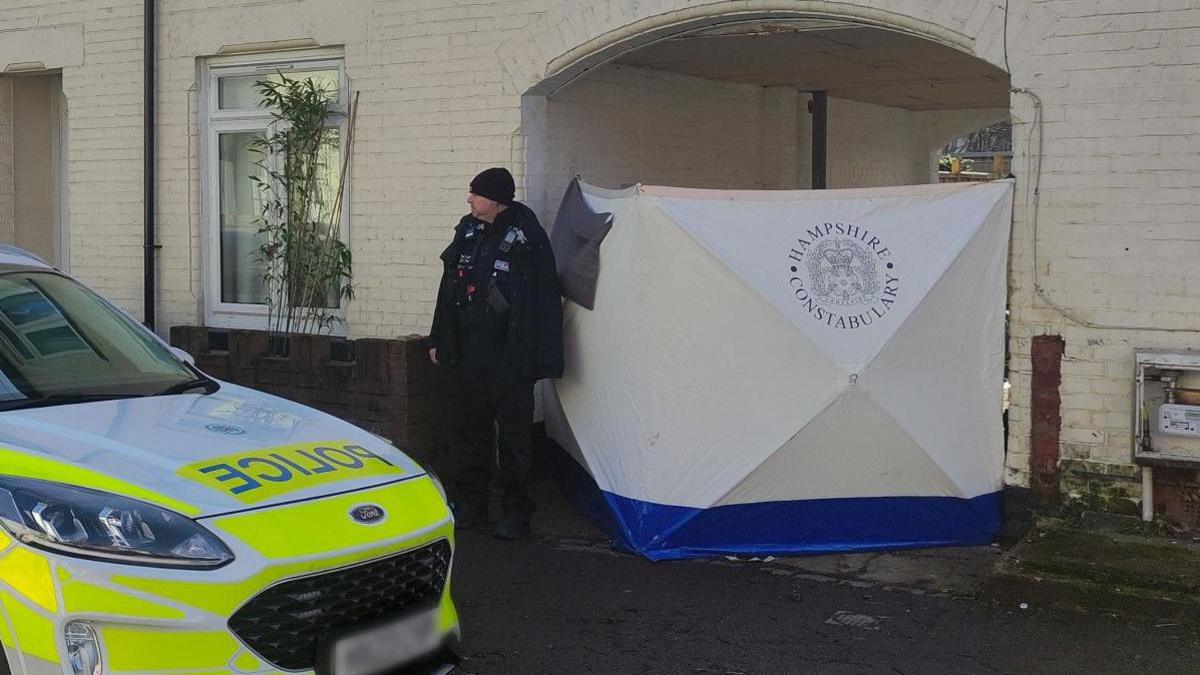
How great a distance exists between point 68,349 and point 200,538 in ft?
4.89

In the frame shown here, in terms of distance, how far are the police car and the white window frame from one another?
4.53 metres

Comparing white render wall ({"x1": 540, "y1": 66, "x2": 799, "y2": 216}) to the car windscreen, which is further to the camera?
white render wall ({"x1": 540, "y1": 66, "x2": 799, "y2": 216})

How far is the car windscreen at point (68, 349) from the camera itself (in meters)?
4.30

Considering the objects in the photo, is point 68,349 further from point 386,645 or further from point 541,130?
point 541,130

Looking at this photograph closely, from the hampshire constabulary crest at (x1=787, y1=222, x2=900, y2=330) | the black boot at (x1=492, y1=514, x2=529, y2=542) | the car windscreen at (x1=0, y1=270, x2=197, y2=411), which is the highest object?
the hampshire constabulary crest at (x1=787, y1=222, x2=900, y2=330)

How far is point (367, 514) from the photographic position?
3.86 metres

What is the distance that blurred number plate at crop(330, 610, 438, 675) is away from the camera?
3.71 meters

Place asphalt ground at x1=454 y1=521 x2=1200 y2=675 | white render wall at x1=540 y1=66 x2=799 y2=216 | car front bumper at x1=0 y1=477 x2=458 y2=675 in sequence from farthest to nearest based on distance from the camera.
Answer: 1. white render wall at x1=540 y1=66 x2=799 y2=216
2. asphalt ground at x1=454 y1=521 x2=1200 y2=675
3. car front bumper at x1=0 y1=477 x2=458 y2=675

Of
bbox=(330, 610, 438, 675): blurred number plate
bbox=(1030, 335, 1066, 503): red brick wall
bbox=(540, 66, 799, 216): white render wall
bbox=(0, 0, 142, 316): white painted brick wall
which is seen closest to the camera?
bbox=(330, 610, 438, 675): blurred number plate

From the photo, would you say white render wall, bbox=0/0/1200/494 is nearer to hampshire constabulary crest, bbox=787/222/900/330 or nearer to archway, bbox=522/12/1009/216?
archway, bbox=522/12/1009/216

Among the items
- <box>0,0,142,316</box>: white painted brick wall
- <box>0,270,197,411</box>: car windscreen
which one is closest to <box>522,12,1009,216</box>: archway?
<box>0,270,197,411</box>: car windscreen

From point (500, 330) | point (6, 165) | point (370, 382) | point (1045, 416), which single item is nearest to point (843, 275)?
point (1045, 416)

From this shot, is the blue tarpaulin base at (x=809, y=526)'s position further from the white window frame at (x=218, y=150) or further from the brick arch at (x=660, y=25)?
the white window frame at (x=218, y=150)

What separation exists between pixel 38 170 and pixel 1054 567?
861 centimetres
